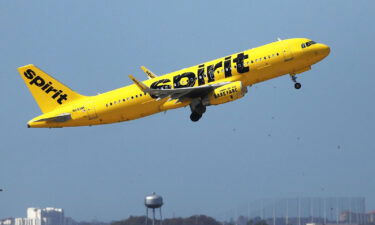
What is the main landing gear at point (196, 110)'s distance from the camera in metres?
96.8

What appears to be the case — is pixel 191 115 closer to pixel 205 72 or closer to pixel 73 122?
pixel 205 72

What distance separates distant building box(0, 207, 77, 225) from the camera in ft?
407

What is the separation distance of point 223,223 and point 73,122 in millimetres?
35570

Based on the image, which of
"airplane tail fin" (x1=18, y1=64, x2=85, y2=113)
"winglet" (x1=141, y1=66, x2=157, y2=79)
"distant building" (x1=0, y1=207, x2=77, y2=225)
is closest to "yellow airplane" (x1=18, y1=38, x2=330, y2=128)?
"airplane tail fin" (x1=18, y1=64, x2=85, y2=113)

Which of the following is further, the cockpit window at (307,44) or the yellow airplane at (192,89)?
the cockpit window at (307,44)

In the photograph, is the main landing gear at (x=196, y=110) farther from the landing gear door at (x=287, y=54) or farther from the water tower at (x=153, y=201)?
the water tower at (x=153, y=201)

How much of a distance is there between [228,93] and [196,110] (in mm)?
6419

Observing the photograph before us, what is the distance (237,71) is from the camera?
93.5 meters

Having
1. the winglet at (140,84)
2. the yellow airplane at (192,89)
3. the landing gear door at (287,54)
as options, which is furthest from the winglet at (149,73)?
the landing gear door at (287,54)

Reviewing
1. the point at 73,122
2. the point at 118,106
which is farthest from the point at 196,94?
the point at 73,122

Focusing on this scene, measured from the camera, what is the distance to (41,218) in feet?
406

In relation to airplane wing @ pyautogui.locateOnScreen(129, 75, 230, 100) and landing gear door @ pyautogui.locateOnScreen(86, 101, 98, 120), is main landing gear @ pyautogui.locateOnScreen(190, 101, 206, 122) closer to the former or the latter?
airplane wing @ pyautogui.locateOnScreen(129, 75, 230, 100)

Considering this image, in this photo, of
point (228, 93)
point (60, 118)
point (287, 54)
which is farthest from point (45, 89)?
point (287, 54)

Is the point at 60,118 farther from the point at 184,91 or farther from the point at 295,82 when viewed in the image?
the point at 295,82
